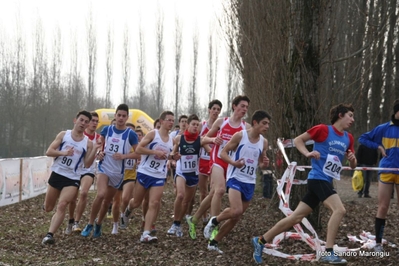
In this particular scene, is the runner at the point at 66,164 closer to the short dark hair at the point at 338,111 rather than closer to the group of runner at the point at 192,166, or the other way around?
the group of runner at the point at 192,166

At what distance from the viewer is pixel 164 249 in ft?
30.6

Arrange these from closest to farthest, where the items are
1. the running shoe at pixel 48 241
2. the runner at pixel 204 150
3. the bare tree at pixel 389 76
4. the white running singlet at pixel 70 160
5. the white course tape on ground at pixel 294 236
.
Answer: the white course tape on ground at pixel 294 236
the running shoe at pixel 48 241
the white running singlet at pixel 70 160
the runner at pixel 204 150
the bare tree at pixel 389 76

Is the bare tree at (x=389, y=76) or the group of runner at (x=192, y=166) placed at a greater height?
the bare tree at (x=389, y=76)

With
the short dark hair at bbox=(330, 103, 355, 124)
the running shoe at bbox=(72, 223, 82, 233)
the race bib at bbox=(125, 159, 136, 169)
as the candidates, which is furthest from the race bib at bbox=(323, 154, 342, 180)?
the running shoe at bbox=(72, 223, 82, 233)

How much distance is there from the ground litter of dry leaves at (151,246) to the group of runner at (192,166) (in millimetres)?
313

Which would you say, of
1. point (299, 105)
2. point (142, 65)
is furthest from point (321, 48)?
point (142, 65)

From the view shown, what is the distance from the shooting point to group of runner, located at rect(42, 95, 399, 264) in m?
7.88

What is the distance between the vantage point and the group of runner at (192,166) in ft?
25.8

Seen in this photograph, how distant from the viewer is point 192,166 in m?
11.2

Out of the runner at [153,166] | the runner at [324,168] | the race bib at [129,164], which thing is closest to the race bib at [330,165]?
the runner at [324,168]

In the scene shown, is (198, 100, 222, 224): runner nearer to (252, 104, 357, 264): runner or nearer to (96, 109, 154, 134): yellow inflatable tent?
(252, 104, 357, 264): runner

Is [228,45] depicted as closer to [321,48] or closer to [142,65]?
[321,48]

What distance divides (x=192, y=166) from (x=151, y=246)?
214 cm

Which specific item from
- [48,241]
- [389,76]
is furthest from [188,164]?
[389,76]
